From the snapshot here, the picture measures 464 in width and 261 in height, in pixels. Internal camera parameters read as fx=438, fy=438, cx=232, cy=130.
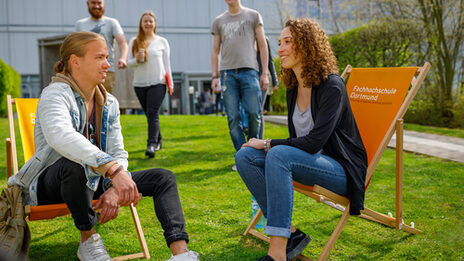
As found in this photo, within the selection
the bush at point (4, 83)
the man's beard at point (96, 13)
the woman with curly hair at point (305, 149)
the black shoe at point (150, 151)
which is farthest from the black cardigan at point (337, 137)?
the bush at point (4, 83)

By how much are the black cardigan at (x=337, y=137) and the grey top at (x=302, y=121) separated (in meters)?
0.10

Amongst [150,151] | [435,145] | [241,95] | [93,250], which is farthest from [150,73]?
[435,145]

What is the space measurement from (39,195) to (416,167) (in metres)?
4.22

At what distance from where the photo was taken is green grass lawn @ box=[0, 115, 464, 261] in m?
2.76

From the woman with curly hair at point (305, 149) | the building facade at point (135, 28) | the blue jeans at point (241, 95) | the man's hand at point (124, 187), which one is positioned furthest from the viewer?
the building facade at point (135, 28)

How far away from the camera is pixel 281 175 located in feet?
7.64

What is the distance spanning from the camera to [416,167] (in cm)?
511

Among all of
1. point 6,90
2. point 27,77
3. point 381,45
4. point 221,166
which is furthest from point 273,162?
point 27,77

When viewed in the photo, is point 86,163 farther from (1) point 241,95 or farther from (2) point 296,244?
(1) point 241,95

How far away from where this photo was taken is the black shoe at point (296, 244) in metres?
2.52

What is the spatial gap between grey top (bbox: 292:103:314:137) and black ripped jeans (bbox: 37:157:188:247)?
2.95 feet

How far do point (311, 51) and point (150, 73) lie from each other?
3446mm

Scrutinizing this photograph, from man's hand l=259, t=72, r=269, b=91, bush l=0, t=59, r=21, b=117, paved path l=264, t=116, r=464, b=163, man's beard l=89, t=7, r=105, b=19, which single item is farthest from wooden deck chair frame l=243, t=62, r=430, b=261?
bush l=0, t=59, r=21, b=117

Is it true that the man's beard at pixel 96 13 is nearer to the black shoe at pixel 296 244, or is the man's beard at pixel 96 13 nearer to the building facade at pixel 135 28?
the black shoe at pixel 296 244
